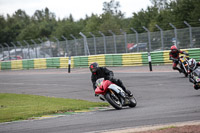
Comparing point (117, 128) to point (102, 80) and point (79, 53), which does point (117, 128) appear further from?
point (79, 53)

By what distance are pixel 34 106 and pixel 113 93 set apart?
9.11ft

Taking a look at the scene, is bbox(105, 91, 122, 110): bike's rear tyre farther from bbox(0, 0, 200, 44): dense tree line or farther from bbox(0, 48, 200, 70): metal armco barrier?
bbox(0, 0, 200, 44): dense tree line

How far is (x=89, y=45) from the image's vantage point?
34188 mm

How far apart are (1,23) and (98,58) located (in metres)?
→ 71.5

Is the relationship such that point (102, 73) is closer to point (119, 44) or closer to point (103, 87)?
point (103, 87)

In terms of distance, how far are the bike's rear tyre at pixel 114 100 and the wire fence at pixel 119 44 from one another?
16865 millimetres

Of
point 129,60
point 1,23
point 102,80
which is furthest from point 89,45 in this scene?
point 1,23

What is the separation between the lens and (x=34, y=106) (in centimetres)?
1239

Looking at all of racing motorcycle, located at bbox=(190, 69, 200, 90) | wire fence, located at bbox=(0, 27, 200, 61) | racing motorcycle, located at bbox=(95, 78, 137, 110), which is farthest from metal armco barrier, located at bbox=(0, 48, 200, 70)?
racing motorcycle, located at bbox=(95, 78, 137, 110)

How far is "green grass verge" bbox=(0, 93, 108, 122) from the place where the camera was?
421 inches

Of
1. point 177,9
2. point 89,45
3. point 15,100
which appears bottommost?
point 15,100

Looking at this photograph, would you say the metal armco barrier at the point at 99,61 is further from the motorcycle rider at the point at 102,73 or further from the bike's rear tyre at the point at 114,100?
the bike's rear tyre at the point at 114,100

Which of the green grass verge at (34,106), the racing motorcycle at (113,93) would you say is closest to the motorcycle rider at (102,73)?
the racing motorcycle at (113,93)

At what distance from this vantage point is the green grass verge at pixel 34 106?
1069 cm
